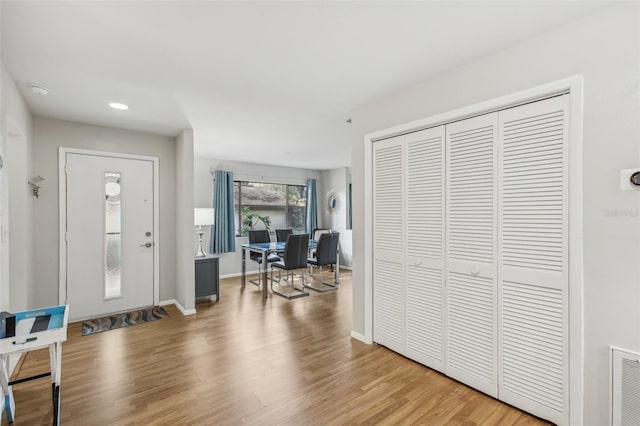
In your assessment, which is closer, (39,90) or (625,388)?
(625,388)

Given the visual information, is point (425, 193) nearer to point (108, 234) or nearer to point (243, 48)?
point (243, 48)

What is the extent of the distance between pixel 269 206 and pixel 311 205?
1052 millimetres

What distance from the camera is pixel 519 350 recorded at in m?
1.96

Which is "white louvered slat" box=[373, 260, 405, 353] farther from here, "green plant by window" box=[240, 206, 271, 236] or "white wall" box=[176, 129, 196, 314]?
"green plant by window" box=[240, 206, 271, 236]

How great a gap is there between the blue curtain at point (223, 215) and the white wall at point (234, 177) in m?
0.13

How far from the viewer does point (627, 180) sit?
1.55 m

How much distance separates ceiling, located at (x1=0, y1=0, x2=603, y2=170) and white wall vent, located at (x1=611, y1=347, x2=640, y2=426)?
1840 mm

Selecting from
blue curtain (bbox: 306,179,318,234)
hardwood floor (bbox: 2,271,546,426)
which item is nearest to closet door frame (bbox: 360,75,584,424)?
hardwood floor (bbox: 2,271,546,426)

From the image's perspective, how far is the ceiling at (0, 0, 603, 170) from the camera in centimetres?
161

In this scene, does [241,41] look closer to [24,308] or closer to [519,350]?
[519,350]

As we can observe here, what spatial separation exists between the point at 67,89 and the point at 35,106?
2.52 ft

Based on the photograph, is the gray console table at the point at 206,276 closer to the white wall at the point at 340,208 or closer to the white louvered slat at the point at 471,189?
the white louvered slat at the point at 471,189

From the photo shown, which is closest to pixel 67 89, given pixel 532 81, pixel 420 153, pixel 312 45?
pixel 312 45

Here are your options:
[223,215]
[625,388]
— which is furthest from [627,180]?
[223,215]
